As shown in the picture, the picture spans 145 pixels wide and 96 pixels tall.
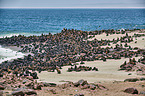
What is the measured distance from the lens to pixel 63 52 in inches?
866

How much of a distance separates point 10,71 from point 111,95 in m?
9.29

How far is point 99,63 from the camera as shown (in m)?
18.0

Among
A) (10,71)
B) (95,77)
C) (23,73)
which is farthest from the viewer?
(10,71)

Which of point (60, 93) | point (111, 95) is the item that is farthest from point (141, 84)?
point (60, 93)

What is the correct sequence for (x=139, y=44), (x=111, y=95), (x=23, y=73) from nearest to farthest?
(x=111, y=95) < (x=23, y=73) < (x=139, y=44)

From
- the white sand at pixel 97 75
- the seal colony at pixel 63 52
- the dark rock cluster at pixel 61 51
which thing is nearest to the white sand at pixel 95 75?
the white sand at pixel 97 75

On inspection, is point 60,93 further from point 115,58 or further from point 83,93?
point 115,58

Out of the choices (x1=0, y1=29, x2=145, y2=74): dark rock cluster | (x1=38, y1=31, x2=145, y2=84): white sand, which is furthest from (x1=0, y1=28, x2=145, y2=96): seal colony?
(x1=38, y1=31, x2=145, y2=84): white sand

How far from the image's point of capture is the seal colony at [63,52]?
16523 millimetres

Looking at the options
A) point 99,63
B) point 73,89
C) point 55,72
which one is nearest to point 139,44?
point 99,63

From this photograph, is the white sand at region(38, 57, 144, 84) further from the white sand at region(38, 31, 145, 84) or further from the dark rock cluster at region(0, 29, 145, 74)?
the dark rock cluster at region(0, 29, 145, 74)

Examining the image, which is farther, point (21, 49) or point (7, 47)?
point (7, 47)

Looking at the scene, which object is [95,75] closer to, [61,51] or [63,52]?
[63,52]

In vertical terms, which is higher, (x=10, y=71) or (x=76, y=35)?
(x=76, y=35)
